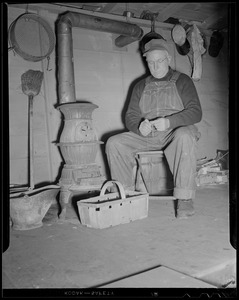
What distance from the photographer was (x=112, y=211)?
2111 millimetres

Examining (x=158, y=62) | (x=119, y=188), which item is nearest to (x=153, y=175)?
(x=119, y=188)

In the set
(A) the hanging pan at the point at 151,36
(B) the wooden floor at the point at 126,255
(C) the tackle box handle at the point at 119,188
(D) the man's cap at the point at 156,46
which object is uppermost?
(A) the hanging pan at the point at 151,36

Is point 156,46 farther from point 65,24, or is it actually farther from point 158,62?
point 65,24

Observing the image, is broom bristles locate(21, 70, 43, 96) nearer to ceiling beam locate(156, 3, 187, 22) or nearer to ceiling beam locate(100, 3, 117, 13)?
ceiling beam locate(100, 3, 117, 13)

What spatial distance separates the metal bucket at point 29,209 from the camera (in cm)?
211

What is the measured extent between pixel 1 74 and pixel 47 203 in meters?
1.12

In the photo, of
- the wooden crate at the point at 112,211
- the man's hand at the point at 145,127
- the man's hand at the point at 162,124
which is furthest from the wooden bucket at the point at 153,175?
the wooden crate at the point at 112,211

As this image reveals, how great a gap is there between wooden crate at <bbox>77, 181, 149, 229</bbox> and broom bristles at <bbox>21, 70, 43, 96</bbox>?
147 cm

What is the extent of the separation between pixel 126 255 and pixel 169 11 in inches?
143

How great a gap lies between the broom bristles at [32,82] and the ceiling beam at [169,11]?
2.11 metres

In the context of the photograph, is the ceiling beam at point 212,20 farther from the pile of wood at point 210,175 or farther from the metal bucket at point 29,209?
the metal bucket at point 29,209

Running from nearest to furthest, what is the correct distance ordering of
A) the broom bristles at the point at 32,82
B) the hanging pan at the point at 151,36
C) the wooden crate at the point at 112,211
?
the wooden crate at the point at 112,211, the broom bristles at the point at 32,82, the hanging pan at the point at 151,36

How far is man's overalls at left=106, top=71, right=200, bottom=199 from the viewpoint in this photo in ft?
7.61

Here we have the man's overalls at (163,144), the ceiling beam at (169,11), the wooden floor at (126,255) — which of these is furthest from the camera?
the ceiling beam at (169,11)
